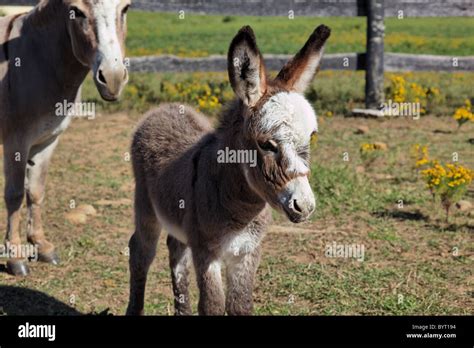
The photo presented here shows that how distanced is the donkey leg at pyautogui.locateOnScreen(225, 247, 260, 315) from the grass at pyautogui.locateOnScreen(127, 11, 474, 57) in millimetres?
14166

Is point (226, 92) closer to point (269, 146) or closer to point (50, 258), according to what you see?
point (50, 258)

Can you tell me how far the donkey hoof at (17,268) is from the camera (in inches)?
246

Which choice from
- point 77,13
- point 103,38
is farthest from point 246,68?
point 77,13

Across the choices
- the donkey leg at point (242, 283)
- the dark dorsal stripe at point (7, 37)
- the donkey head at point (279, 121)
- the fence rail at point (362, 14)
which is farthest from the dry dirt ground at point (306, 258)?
the fence rail at point (362, 14)

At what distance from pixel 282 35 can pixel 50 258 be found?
18203 mm

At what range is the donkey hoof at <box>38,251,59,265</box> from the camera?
6.54 metres

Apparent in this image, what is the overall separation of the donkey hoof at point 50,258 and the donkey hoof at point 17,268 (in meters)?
0.25

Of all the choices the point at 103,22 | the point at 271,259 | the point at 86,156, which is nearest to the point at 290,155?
the point at 103,22

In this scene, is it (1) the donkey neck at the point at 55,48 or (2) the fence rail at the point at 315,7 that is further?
(2) the fence rail at the point at 315,7

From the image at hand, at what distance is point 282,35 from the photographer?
78.2ft

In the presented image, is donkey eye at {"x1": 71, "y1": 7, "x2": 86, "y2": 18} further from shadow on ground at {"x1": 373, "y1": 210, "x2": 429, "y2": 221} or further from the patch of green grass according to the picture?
shadow on ground at {"x1": 373, "y1": 210, "x2": 429, "y2": 221}

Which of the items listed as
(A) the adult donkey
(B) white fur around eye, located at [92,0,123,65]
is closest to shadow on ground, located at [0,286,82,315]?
(A) the adult donkey

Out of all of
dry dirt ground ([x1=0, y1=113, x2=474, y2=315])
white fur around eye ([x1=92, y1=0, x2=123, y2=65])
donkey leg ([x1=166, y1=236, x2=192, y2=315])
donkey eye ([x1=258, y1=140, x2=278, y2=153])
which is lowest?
dry dirt ground ([x1=0, y1=113, x2=474, y2=315])

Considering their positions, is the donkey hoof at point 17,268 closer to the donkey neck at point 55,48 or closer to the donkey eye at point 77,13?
the donkey neck at point 55,48
